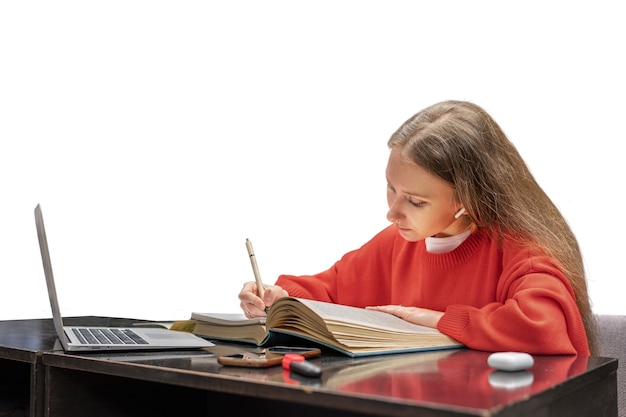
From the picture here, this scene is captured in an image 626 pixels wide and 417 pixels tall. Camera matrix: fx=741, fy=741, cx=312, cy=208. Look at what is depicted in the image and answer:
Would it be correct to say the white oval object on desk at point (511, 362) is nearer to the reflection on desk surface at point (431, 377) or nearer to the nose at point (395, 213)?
the reflection on desk surface at point (431, 377)

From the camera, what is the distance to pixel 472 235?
1411mm

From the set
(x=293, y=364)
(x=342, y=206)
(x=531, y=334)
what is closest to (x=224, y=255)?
(x=342, y=206)

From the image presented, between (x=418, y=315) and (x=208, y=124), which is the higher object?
(x=208, y=124)

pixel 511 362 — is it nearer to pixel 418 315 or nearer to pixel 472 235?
pixel 418 315

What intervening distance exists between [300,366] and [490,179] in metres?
0.67

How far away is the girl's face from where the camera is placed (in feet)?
4.36

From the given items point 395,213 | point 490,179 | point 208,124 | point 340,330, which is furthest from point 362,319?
point 208,124

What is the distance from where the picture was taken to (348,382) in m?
0.75

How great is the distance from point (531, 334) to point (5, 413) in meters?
0.82

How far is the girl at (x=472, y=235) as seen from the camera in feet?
3.83

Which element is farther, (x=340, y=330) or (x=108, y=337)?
(x=108, y=337)

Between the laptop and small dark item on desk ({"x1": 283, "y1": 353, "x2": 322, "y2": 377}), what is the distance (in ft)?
0.81

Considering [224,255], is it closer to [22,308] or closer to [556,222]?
[22,308]

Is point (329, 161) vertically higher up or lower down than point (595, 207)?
higher up
